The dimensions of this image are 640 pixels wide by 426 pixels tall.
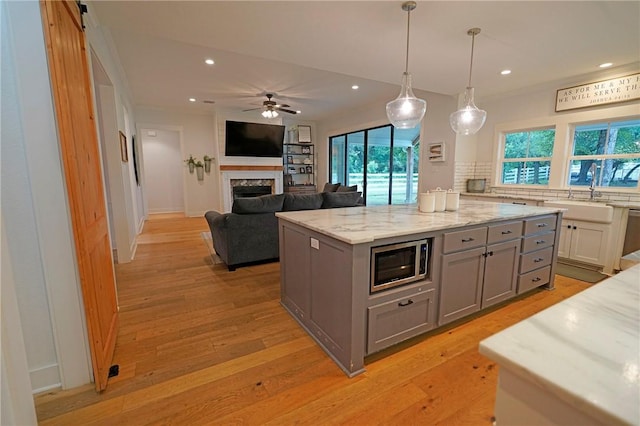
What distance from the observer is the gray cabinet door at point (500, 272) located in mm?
2393

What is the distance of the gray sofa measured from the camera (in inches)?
136

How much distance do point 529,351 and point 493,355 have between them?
7cm

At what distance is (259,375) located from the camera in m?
1.75

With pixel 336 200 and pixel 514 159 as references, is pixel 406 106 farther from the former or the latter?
pixel 514 159

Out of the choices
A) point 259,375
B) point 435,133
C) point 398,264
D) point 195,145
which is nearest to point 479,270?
point 398,264

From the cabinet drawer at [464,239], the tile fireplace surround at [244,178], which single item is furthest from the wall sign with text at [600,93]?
the tile fireplace surround at [244,178]

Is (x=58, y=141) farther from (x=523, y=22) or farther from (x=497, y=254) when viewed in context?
(x=523, y=22)

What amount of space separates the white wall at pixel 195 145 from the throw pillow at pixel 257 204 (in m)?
4.38

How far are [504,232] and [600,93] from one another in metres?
3.01

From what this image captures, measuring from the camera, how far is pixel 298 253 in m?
2.26

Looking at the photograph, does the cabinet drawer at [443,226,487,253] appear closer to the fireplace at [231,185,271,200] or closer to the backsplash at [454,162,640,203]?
the backsplash at [454,162,640,203]

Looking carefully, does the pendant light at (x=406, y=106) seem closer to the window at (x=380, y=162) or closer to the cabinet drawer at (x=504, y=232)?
the cabinet drawer at (x=504, y=232)

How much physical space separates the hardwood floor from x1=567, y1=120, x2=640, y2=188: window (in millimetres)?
2269

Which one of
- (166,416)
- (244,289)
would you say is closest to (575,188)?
(244,289)
